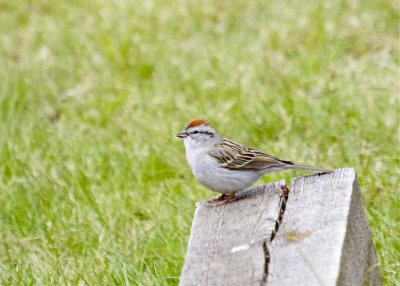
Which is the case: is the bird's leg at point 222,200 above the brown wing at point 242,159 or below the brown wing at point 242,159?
below

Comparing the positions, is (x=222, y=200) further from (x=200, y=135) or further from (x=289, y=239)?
(x=289, y=239)

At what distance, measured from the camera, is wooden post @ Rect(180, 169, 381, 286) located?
3303 mm

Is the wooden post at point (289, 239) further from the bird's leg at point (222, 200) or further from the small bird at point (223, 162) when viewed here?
the small bird at point (223, 162)

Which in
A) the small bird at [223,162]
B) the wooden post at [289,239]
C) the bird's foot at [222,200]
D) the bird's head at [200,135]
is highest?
the bird's head at [200,135]

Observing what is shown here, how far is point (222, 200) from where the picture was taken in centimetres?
416

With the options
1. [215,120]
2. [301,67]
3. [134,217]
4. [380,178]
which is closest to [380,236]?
[380,178]

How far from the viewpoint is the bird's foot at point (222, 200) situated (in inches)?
160

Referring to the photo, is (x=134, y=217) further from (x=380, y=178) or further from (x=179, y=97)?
(x=179, y=97)

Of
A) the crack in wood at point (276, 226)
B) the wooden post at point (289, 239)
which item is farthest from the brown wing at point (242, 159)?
the crack in wood at point (276, 226)

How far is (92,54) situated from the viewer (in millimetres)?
8102

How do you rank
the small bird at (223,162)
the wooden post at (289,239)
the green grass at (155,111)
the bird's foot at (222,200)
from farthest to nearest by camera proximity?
the green grass at (155,111), the small bird at (223,162), the bird's foot at (222,200), the wooden post at (289,239)

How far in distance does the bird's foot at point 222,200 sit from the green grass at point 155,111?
56 cm

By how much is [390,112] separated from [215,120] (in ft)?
4.10

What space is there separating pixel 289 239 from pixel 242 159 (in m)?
1.02
